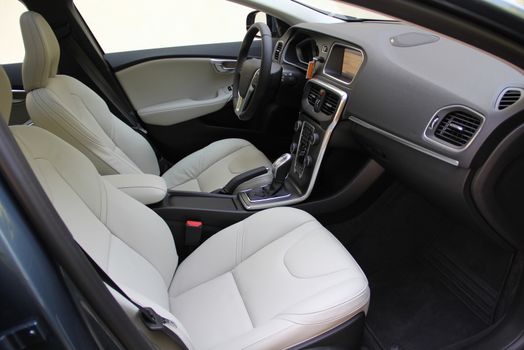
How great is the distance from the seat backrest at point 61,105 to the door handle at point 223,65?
856 millimetres

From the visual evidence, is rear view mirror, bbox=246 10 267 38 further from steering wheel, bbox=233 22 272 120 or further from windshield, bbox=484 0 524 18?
windshield, bbox=484 0 524 18

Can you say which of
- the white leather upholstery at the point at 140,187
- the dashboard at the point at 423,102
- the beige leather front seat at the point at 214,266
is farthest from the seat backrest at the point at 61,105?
the dashboard at the point at 423,102

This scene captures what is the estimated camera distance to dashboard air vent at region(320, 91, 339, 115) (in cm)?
159

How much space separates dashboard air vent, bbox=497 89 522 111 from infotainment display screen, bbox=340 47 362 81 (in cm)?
60

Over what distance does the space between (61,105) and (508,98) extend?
1.27 metres

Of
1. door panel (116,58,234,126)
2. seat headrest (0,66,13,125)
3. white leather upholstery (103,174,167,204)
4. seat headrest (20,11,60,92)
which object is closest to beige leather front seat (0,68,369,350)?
seat headrest (0,66,13,125)

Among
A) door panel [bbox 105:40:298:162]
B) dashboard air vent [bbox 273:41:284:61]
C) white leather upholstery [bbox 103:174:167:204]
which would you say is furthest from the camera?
door panel [bbox 105:40:298:162]

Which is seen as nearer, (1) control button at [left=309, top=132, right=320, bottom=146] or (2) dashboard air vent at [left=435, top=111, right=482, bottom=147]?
(2) dashboard air vent at [left=435, top=111, right=482, bottom=147]

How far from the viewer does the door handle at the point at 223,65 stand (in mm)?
2490

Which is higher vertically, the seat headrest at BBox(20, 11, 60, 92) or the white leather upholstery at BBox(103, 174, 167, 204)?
the seat headrest at BBox(20, 11, 60, 92)

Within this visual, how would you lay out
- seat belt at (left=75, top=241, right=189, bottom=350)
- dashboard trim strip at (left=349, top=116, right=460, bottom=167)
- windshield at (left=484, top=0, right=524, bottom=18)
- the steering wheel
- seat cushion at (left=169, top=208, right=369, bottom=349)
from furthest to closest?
the steering wheel < dashboard trim strip at (left=349, top=116, right=460, bottom=167) < seat cushion at (left=169, top=208, right=369, bottom=349) < seat belt at (left=75, top=241, right=189, bottom=350) < windshield at (left=484, top=0, right=524, bottom=18)

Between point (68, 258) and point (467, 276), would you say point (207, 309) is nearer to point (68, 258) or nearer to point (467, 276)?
point (68, 258)

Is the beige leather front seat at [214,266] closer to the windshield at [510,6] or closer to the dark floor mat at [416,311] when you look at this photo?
the dark floor mat at [416,311]

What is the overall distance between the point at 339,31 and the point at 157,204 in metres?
0.90
